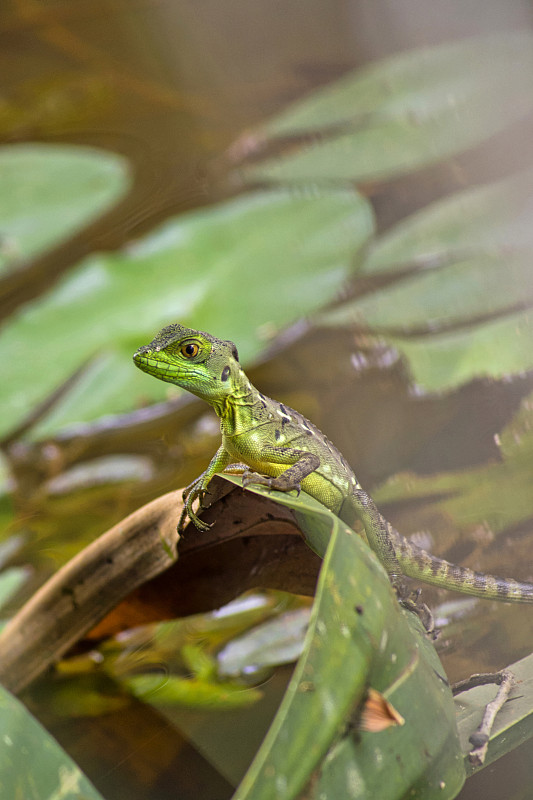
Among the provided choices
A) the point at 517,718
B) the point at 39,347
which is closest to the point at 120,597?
the point at 517,718

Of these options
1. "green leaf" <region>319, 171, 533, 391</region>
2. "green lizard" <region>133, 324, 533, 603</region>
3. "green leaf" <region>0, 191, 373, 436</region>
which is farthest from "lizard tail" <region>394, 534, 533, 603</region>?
"green leaf" <region>0, 191, 373, 436</region>

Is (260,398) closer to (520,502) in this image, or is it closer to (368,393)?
(520,502)

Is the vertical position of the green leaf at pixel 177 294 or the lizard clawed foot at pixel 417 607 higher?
the lizard clawed foot at pixel 417 607

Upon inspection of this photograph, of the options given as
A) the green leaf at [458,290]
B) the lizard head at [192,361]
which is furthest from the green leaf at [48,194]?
the lizard head at [192,361]

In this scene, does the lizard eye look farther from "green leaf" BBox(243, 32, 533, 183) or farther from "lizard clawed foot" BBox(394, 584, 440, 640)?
"green leaf" BBox(243, 32, 533, 183)

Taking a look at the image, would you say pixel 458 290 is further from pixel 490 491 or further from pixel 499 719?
pixel 499 719

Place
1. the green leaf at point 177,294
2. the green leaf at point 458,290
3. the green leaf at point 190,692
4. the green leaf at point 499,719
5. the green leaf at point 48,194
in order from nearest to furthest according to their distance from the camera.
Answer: the green leaf at point 499,719 < the green leaf at point 190,692 < the green leaf at point 458,290 < the green leaf at point 177,294 < the green leaf at point 48,194

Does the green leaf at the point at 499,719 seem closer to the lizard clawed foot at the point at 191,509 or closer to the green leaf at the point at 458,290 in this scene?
the lizard clawed foot at the point at 191,509
